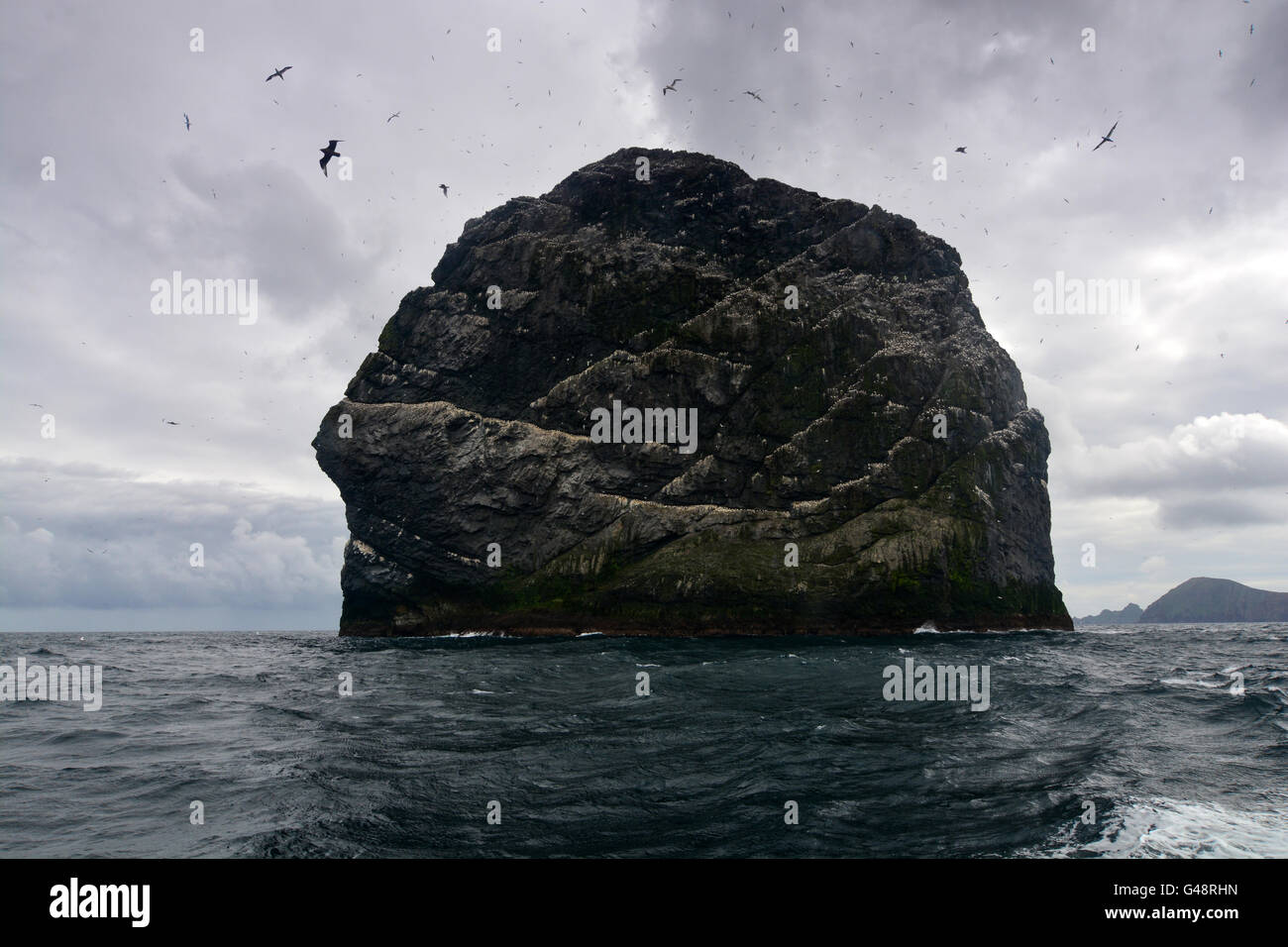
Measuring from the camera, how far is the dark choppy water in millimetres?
10680

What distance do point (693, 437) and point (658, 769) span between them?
52.9 meters

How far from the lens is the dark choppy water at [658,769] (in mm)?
10680

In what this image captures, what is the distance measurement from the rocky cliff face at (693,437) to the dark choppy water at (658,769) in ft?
101

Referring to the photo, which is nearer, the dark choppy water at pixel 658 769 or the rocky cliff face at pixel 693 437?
the dark choppy water at pixel 658 769

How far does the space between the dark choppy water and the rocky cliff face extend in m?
30.7

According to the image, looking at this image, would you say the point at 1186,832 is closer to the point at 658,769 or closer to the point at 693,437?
the point at 658,769

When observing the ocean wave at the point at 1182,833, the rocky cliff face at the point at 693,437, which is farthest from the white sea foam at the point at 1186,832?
the rocky cliff face at the point at 693,437

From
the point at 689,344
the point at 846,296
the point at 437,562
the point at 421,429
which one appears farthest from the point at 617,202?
the point at 437,562

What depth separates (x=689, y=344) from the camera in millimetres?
Answer: 69062

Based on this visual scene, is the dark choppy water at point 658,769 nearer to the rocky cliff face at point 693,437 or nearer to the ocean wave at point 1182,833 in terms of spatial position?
the ocean wave at point 1182,833

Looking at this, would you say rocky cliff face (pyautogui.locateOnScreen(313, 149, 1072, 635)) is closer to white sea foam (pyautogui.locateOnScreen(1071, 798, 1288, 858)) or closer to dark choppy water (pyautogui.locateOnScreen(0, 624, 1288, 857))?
dark choppy water (pyautogui.locateOnScreen(0, 624, 1288, 857))

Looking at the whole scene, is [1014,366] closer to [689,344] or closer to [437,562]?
[689,344]
